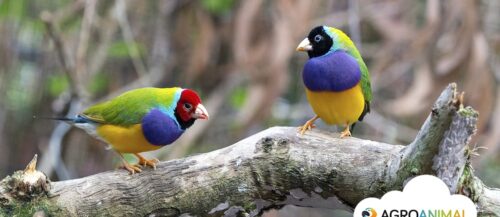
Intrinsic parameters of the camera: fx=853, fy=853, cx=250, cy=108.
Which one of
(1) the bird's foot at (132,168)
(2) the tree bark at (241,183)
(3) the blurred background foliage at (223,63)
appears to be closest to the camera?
(2) the tree bark at (241,183)

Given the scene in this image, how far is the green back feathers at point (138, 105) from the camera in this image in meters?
3.16

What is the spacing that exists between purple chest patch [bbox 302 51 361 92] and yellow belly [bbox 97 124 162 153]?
2.08ft

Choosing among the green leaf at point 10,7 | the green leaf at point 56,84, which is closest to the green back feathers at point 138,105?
the green leaf at point 10,7

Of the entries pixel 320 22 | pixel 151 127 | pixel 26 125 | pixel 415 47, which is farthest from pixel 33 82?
pixel 151 127

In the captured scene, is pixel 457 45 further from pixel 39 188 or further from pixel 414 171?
pixel 39 188

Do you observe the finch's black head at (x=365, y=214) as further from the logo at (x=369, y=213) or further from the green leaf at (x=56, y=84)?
the green leaf at (x=56, y=84)

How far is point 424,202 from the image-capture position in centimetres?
247

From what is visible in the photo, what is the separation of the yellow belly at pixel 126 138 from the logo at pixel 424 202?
95 centimetres

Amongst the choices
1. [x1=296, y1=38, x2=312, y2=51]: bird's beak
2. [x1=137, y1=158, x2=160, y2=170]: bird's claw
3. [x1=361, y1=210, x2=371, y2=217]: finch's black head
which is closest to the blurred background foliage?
[x1=137, y1=158, x2=160, y2=170]: bird's claw

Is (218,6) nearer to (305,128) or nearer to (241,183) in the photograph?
(305,128)

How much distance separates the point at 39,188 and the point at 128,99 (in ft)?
1.67

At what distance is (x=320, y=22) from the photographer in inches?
259

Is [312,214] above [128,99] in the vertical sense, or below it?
below

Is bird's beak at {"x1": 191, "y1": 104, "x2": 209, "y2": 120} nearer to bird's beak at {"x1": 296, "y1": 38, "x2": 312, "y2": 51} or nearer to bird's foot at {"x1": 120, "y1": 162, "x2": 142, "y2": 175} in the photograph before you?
bird's foot at {"x1": 120, "y1": 162, "x2": 142, "y2": 175}
